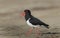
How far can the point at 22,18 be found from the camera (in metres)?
10.4

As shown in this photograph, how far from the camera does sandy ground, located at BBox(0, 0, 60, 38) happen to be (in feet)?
28.0

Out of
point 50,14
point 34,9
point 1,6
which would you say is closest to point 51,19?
point 50,14

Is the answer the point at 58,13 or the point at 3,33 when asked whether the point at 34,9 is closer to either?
the point at 58,13

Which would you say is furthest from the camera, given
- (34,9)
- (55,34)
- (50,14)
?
(34,9)

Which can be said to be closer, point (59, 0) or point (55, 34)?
point (55, 34)

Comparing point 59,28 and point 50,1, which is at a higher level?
point 50,1

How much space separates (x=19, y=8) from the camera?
12008 mm

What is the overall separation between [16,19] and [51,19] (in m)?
1.03

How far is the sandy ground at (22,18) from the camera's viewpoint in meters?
8.52

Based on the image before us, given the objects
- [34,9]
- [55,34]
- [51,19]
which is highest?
[34,9]

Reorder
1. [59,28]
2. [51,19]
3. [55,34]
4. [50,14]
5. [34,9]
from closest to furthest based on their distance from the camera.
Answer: [55,34] < [59,28] < [51,19] < [50,14] < [34,9]

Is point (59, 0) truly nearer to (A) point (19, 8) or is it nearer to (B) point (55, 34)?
(A) point (19, 8)

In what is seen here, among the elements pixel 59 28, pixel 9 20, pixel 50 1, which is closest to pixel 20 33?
pixel 59 28

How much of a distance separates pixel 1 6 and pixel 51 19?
274cm
